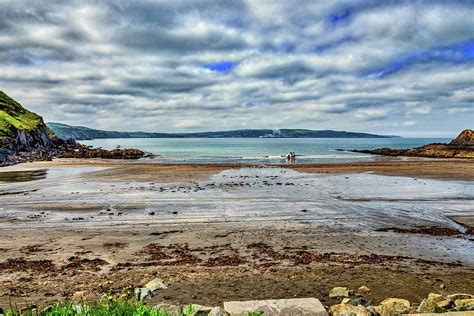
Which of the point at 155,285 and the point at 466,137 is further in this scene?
the point at 466,137

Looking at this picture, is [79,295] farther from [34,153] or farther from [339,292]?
[34,153]

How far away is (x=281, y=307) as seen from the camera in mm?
7719

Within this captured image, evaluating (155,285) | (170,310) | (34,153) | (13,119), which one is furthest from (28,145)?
(170,310)

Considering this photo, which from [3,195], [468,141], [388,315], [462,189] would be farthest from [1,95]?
[468,141]

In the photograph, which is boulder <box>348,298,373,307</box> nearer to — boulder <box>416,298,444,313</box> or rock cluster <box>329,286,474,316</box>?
rock cluster <box>329,286,474,316</box>

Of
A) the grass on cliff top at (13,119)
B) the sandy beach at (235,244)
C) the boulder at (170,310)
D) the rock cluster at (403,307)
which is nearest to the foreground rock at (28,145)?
the grass on cliff top at (13,119)

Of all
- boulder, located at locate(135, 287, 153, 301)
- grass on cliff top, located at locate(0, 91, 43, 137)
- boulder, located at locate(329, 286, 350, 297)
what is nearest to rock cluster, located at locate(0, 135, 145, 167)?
grass on cliff top, located at locate(0, 91, 43, 137)

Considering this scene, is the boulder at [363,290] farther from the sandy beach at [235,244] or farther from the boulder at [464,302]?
the boulder at [464,302]

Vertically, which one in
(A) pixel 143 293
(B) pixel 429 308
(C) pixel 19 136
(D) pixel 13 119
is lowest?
(A) pixel 143 293

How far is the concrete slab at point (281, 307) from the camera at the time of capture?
24.5 ft

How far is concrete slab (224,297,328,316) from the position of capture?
7.46 meters

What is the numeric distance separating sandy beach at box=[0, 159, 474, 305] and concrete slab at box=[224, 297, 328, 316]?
1242mm

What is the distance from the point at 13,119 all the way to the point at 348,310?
99.7 meters

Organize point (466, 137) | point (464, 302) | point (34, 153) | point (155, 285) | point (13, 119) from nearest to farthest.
→ point (464, 302) < point (155, 285) < point (34, 153) < point (13, 119) < point (466, 137)
